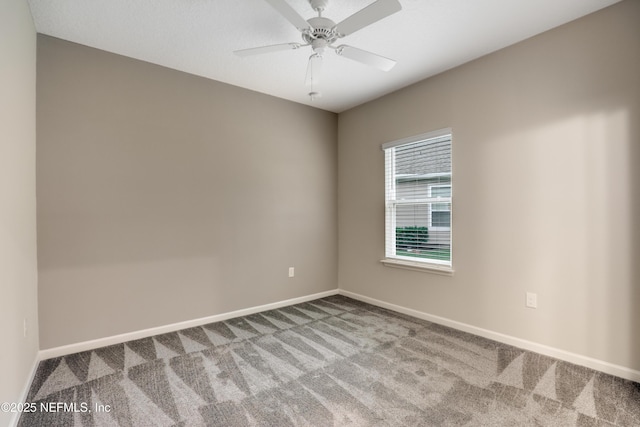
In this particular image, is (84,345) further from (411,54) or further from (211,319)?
(411,54)

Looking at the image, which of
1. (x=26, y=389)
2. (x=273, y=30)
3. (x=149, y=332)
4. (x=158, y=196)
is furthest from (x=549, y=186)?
(x=26, y=389)

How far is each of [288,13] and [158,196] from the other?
2069 millimetres

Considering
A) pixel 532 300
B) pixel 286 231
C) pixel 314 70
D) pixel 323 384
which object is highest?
pixel 314 70

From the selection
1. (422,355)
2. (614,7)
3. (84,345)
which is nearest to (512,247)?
(422,355)

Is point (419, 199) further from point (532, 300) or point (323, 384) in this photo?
point (323, 384)

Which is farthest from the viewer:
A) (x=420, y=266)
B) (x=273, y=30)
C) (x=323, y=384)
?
(x=420, y=266)

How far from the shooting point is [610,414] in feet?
5.77

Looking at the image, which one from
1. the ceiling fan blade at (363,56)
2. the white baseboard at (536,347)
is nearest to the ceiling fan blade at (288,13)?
the ceiling fan blade at (363,56)

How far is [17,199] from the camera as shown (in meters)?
1.87

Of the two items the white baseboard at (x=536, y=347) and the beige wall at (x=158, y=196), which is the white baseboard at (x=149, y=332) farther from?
the white baseboard at (x=536, y=347)

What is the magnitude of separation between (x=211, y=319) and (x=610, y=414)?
3177 millimetres

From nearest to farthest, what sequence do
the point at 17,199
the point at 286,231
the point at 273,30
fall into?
the point at 17,199
the point at 273,30
the point at 286,231

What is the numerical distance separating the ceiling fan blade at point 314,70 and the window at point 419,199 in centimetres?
113

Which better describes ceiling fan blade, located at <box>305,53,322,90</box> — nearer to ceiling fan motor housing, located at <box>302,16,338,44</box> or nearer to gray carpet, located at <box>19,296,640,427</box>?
ceiling fan motor housing, located at <box>302,16,338,44</box>
